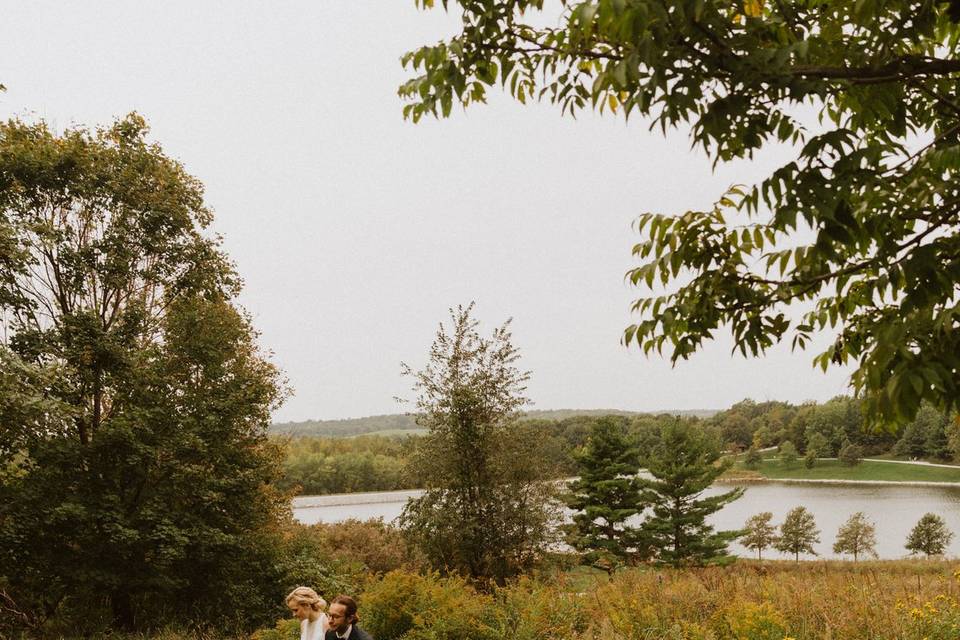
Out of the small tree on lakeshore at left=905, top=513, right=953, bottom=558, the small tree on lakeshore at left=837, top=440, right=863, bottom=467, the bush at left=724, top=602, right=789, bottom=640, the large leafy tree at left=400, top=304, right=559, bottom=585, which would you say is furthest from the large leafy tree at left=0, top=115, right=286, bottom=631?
the small tree on lakeshore at left=837, top=440, right=863, bottom=467

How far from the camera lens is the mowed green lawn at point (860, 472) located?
89500 millimetres

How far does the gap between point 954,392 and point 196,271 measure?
1598 centimetres

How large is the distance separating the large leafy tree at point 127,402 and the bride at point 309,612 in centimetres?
829

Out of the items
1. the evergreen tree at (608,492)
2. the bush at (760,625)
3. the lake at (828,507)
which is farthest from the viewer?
the lake at (828,507)

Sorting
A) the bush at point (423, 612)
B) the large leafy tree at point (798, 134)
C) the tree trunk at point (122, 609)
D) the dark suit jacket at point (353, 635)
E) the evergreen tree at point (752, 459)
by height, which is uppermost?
the large leafy tree at point (798, 134)

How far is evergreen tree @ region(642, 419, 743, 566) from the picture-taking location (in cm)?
2875

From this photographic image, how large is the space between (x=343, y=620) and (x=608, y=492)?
2462 cm

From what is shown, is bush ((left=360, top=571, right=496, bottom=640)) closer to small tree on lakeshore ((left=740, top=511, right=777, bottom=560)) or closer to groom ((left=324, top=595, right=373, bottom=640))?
groom ((left=324, top=595, right=373, bottom=640))

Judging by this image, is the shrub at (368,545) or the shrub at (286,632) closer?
the shrub at (286,632)

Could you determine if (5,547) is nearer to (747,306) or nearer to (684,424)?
(747,306)

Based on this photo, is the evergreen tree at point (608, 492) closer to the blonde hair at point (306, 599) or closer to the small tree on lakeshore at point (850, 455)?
the blonde hair at point (306, 599)

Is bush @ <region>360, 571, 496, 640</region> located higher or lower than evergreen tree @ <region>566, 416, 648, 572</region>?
higher

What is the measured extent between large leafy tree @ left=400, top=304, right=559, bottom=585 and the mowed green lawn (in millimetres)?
93948

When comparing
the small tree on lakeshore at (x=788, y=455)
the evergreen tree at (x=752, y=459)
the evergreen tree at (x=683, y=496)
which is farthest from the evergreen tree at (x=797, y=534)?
the small tree on lakeshore at (x=788, y=455)
